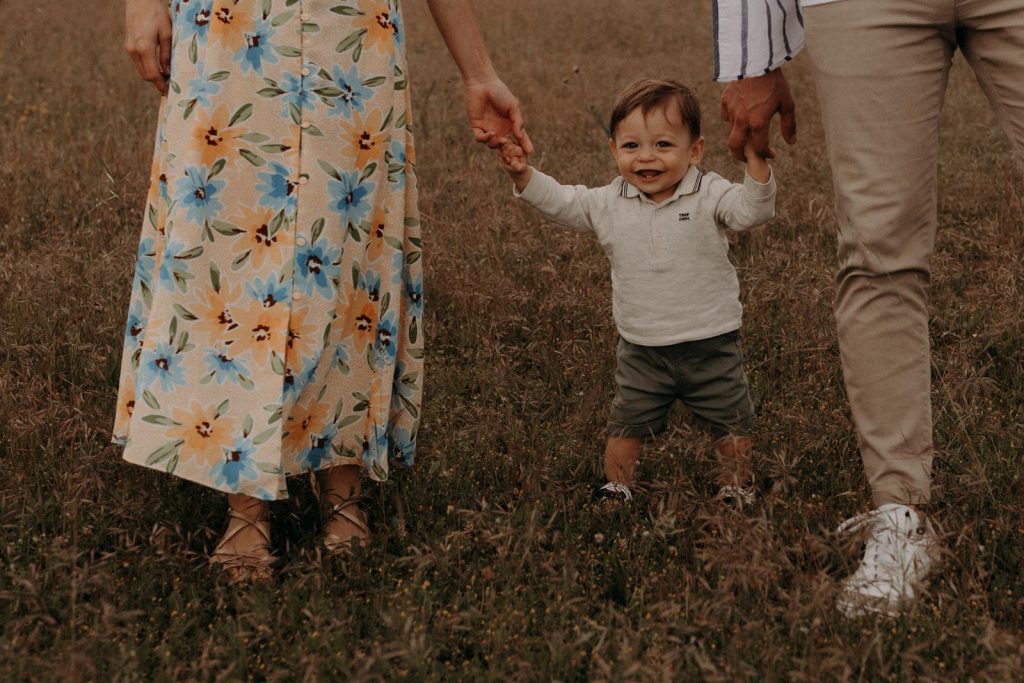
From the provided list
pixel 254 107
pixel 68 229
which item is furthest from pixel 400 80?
pixel 68 229

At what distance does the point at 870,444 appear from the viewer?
2738 millimetres

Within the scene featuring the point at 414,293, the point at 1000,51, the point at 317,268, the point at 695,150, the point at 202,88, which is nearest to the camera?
the point at 1000,51

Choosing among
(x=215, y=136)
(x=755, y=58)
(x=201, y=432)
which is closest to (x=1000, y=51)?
(x=755, y=58)

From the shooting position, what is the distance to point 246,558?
2.75 metres

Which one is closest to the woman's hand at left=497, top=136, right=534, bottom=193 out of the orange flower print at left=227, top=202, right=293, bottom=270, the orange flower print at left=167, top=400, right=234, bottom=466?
the orange flower print at left=227, top=202, right=293, bottom=270

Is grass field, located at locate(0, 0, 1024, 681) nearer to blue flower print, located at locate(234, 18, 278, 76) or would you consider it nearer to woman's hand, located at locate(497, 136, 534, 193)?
woman's hand, located at locate(497, 136, 534, 193)

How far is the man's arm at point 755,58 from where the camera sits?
8.89 feet

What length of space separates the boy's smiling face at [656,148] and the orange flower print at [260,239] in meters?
0.99

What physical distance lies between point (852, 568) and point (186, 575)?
1607mm

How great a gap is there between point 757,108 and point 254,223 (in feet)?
4.10

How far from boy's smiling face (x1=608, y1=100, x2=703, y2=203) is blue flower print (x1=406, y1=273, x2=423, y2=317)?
25.5 inches

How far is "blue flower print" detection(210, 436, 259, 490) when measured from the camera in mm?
2631

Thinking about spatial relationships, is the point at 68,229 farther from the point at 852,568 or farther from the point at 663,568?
the point at 852,568

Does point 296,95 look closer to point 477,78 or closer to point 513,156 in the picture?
point 477,78
